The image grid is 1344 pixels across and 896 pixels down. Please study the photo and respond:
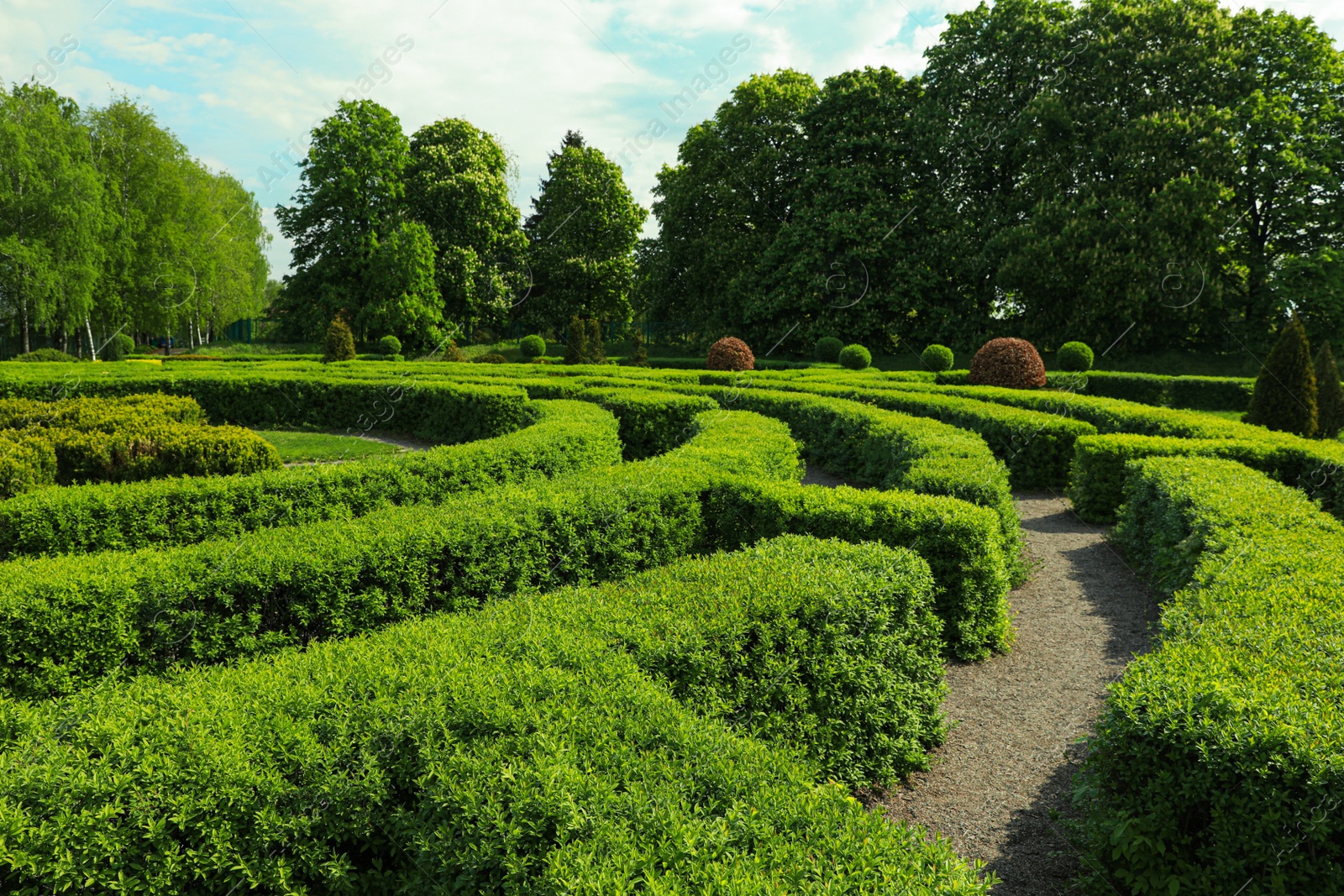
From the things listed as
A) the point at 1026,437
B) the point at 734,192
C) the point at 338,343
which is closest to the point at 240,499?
the point at 1026,437

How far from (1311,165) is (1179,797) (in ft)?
98.5

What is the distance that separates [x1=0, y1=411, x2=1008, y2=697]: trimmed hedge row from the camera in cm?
448

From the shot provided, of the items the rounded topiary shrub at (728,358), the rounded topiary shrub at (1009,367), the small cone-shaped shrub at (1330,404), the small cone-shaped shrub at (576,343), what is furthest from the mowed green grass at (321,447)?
the small cone-shaped shrub at (1330,404)

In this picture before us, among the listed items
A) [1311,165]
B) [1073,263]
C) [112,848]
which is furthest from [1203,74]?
[112,848]

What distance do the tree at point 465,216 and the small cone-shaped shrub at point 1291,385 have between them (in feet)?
108

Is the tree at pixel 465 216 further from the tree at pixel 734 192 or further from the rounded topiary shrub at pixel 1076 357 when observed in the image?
the rounded topiary shrub at pixel 1076 357

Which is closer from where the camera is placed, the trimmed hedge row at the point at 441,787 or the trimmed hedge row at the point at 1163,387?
the trimmed hedge row at the point at 441,787

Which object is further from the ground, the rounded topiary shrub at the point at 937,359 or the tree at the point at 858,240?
the tree at the point at 858,240

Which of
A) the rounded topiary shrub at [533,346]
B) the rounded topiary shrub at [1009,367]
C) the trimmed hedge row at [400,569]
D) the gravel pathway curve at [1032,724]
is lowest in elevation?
the gravel pathway curve at [1032,724]

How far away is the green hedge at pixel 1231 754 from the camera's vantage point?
279cm

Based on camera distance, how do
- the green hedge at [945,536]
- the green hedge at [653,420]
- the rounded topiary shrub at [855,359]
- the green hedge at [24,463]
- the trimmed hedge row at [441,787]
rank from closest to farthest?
the trimmed hedge row at [441,787] → the green hedge at [945,536] → the green hedge at [24,463] → the green hedge at [653,420] → the rounded topiary shrub at [855,359]

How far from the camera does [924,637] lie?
192 inches

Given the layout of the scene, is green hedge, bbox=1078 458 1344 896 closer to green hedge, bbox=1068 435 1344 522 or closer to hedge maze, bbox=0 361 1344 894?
hedge maze, bbox=0 361 1344 894

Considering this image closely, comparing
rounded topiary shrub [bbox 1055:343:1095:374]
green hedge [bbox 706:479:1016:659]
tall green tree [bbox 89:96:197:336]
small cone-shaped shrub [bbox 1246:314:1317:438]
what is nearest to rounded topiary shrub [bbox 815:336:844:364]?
rounded topiary shrub [bbox 1055:343:1095:374]
